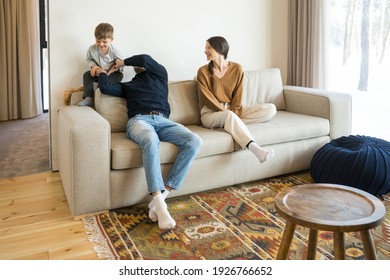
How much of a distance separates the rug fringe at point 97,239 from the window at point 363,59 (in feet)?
8.76

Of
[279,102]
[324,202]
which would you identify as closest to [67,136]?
[324,202]

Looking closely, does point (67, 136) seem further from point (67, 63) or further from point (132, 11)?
point (132, 11)

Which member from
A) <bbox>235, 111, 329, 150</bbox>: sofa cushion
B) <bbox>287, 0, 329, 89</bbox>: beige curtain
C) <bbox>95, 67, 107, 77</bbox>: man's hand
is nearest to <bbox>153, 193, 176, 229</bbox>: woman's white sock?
<bbox>235, 111, 329, 150</bbox>: sofa cushion

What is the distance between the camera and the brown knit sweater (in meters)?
3.18

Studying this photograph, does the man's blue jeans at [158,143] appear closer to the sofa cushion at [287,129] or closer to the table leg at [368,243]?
the sofa cushion at [287,129]

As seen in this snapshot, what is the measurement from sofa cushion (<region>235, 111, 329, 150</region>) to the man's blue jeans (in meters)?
0.44

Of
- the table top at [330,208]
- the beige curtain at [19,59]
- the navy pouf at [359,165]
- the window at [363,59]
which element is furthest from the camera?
the beige curtain at [19,59]

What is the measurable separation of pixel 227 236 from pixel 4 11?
420 cm

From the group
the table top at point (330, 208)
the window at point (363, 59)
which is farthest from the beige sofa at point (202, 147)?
the table top at point (330, 208)

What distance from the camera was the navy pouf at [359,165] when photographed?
2650 mm

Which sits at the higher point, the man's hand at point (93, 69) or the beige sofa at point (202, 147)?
the man's hand at point (93, 69)

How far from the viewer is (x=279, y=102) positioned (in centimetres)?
374

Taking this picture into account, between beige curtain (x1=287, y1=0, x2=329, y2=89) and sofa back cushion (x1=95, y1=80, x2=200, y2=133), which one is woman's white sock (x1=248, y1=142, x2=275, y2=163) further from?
beige curtain (x1=287, y1=0, x2=329, y2=89)
